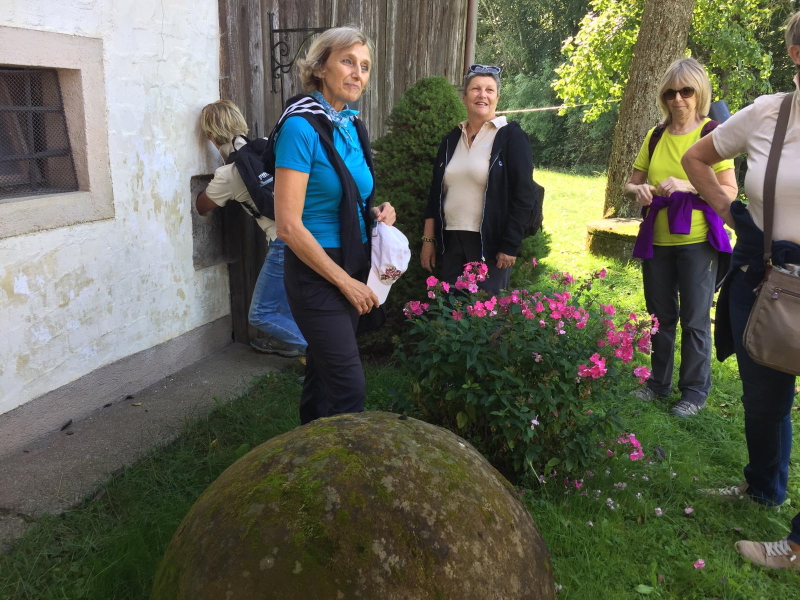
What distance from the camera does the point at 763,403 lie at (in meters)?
2.96

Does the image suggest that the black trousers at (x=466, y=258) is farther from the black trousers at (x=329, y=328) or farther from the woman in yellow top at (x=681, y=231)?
the black trousers at (x=329, y=328)

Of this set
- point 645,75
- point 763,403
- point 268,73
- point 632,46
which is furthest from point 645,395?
point 632,46

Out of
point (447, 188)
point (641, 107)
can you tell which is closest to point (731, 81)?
point (641, 107)

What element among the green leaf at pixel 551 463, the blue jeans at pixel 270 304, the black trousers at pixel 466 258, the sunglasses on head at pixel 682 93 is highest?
the sunglasses on head at pixel 682 93

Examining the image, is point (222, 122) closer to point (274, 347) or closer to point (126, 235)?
point (126, 235)

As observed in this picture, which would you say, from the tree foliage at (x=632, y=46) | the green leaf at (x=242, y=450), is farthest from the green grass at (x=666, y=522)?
the tree foliage at (x=632, y=46)

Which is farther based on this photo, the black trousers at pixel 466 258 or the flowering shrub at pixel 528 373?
the black trousers at pixel 466 258

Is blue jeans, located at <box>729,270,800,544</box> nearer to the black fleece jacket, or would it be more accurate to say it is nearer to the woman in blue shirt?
the black fleece jacket

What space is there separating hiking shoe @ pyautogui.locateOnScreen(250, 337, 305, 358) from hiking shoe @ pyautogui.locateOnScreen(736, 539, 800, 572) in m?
3.44

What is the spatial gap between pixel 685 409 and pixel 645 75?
618cm

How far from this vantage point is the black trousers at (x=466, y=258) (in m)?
4.21

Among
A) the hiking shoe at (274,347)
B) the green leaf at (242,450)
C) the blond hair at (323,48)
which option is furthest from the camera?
the hiking shoe at (274,347)

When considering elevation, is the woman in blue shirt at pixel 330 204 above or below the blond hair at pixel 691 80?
below

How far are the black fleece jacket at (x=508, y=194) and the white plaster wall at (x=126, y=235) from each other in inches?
87.6
